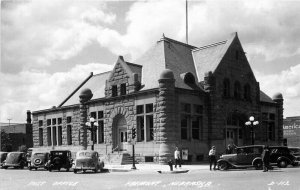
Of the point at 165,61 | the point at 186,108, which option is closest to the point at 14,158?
the point at 186,108

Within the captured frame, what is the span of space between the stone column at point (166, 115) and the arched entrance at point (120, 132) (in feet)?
19.1

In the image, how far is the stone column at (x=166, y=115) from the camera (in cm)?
3550

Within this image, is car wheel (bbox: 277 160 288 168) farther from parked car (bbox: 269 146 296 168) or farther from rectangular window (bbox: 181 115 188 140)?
rectangular window (bbox: 181 115 188 140)

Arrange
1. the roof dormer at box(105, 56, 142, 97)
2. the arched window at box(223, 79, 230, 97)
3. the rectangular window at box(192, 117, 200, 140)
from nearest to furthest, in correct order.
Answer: the roof dormer at box(105, 56, 142, 97)
the rectangular window at box(192, 117, 200, 140)
the arched window at box(223, 79, 230, 97)

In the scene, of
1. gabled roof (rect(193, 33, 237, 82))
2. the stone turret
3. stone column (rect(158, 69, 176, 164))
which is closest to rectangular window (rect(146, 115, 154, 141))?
stone column (rect(158, 69, 176, 164))

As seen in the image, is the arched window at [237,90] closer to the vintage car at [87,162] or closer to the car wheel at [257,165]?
the car wheel at [257,165]

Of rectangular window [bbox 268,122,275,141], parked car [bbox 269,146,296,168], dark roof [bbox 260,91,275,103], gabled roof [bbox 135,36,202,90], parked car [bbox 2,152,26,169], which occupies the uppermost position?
gabled roof [bbox 135,36,202,90]

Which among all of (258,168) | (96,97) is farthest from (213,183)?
(96,97)

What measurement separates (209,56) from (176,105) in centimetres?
927

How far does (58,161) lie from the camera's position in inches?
1268

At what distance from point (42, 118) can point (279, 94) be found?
3063 cm

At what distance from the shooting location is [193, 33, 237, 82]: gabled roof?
137ft

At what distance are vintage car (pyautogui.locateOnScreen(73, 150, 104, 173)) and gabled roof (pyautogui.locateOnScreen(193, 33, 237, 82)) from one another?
16.2m

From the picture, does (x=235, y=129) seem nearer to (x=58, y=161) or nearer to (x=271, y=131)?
(x=271, y=131)
